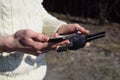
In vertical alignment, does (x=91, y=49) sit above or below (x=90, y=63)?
below

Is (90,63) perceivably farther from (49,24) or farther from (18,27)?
(18,27)

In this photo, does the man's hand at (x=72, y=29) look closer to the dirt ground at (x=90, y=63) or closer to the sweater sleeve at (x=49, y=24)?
the sweater sleeve at (x=49, y=24)

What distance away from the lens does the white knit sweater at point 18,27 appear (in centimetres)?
168

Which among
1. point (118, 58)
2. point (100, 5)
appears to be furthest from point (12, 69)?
point (100, 5)

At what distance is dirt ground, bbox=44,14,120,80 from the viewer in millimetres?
4820

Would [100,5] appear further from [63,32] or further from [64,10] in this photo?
[63,32]

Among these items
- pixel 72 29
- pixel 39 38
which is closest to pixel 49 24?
pixel 72 29

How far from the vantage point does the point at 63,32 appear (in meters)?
1.84

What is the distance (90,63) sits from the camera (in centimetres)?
522

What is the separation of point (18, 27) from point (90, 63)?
3585 millimetres

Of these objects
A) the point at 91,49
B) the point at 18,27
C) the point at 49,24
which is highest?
the point at 18,27

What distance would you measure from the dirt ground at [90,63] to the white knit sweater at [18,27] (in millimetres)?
2982

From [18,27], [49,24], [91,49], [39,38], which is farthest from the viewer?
[91,49]

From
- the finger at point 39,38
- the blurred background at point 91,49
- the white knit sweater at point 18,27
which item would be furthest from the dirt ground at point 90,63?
the finger at point 39,38
